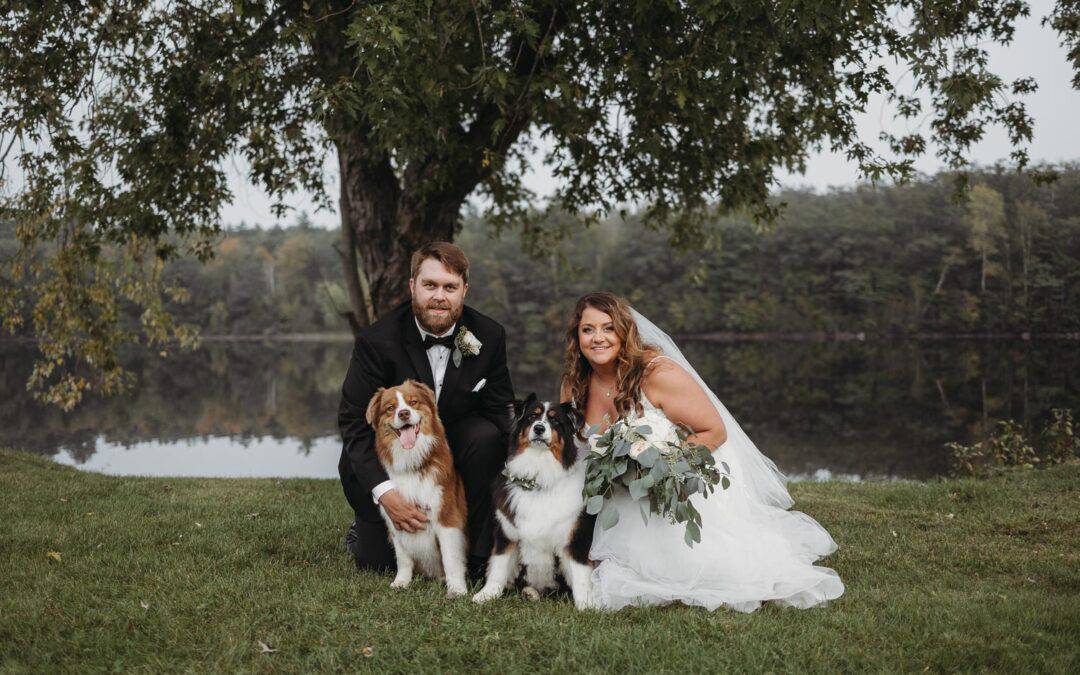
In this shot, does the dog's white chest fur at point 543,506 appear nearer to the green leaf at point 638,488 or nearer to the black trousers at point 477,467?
the green leaf at point 638,488

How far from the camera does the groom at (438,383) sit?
4.59 meters

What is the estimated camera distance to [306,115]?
8.00m

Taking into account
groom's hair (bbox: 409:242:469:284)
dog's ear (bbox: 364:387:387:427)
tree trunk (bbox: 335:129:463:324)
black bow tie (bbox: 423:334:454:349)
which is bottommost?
dog's ear (bbox: 364:387:387:427)

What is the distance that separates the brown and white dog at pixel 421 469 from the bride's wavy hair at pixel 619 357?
91 cm

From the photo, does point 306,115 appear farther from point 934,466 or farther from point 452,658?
point 934,466

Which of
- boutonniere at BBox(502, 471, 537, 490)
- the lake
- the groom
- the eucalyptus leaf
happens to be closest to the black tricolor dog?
boutonniere at BBox(502, 471, 537, 490)

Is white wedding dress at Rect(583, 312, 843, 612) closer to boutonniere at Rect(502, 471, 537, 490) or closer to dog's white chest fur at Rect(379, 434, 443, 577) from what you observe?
boutonniere at Rect(502, 471, 537, 490)

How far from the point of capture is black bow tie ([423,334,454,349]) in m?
4.77

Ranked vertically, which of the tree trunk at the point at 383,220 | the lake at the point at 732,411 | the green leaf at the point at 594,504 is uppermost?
the tree trunk at the point at 383,220

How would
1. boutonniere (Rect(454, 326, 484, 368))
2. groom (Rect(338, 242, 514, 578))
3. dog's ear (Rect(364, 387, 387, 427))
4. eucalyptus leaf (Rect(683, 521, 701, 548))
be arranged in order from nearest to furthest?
eucalyptus leaf (Rect(683, 521, 701, 548))
dog's ear (Rect(364, 387, 387, 427))
groom (Rect(338, 242, 514, 578))
boutonniere (Rect(454, 326, 484, 368))

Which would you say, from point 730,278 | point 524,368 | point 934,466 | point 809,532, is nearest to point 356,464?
point 809,532

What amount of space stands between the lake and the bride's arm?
935 centimetres

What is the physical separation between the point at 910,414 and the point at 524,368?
16.8 m

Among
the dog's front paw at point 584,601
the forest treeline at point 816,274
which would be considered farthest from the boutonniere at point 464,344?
the forest treeline at point 816,274
